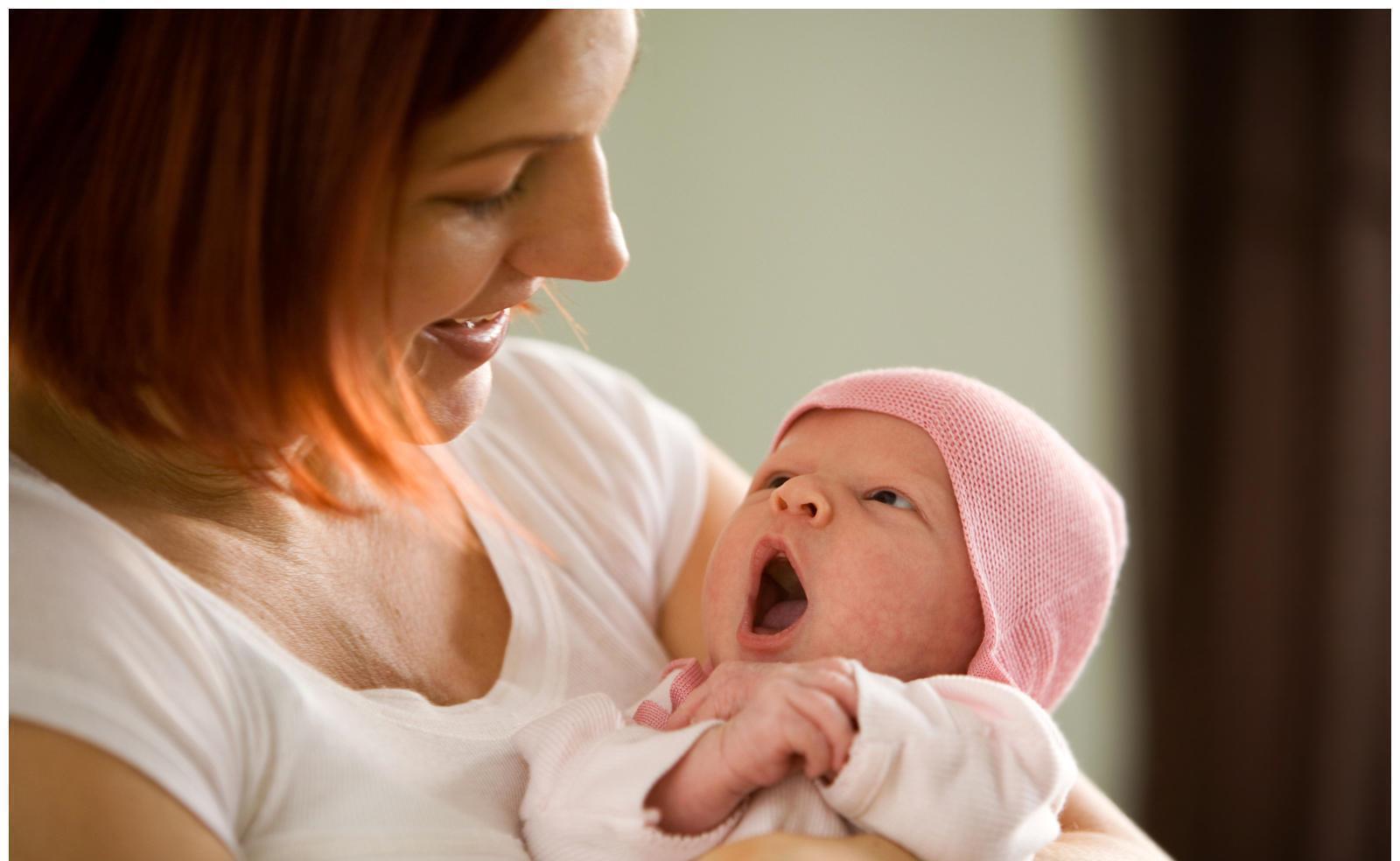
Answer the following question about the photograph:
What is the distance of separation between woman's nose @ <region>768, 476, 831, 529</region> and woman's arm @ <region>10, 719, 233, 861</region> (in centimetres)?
54

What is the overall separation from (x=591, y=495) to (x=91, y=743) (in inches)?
23.5

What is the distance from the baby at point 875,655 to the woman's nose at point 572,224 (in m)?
0.27

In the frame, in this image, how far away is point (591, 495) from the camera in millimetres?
1281

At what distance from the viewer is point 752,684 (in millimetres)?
957

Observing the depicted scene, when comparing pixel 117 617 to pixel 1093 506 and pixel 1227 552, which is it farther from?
pixel 1227 552

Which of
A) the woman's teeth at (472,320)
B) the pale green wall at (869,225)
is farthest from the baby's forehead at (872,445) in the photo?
the pale green wall at (869,225)

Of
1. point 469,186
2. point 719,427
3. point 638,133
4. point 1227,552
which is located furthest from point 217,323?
point 1227,552

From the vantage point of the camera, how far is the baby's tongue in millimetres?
1122

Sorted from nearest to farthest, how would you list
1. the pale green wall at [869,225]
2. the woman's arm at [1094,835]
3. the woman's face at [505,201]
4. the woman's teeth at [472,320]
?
the woman's face at [505,201] < the woman's teeth at [472,320] < the woman's arm at [1094,835] < the pale green wall at [869,225]

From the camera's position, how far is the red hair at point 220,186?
30.9 inches

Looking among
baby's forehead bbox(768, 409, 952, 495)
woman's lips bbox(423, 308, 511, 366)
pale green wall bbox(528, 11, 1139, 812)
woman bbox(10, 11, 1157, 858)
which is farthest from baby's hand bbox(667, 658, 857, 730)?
pale green wall bbox(528, 11, 1139, 812)

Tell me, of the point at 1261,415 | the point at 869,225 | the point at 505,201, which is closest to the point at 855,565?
the point at 505,201

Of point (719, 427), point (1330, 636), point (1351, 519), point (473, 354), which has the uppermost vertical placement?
point (473, 354)

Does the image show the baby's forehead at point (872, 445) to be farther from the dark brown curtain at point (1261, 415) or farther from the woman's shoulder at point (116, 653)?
the dark brown curtain at point (1261, 415)
